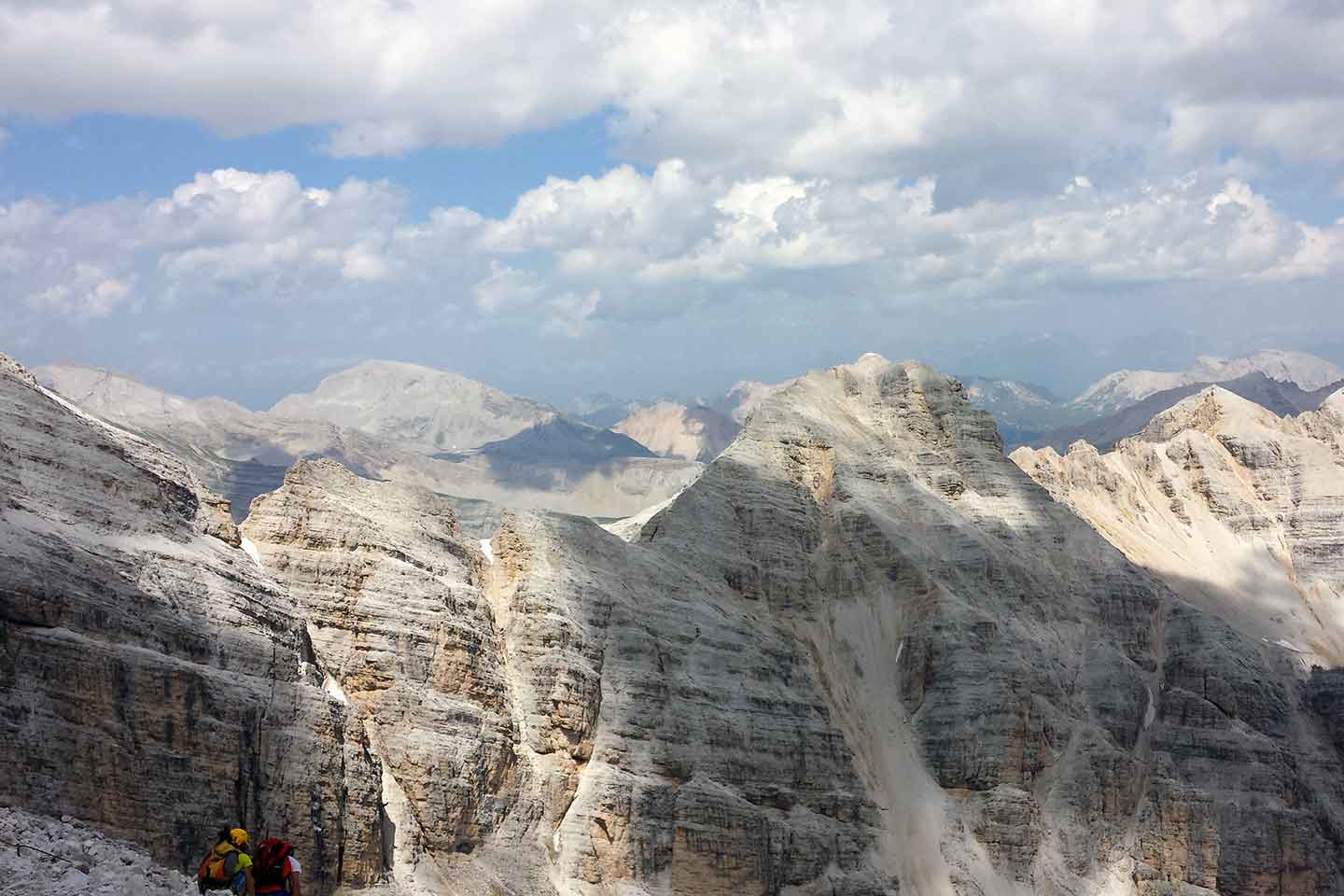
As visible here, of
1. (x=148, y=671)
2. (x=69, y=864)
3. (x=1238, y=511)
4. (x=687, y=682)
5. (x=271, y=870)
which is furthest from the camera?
(x=1238, y=511)

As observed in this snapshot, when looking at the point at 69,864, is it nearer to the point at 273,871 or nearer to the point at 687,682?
the point at 273,871

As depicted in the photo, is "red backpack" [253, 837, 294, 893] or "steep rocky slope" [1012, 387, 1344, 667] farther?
"steep rocky slope" [1012, 387, 1344, 667]

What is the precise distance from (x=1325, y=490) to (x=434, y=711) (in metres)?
124

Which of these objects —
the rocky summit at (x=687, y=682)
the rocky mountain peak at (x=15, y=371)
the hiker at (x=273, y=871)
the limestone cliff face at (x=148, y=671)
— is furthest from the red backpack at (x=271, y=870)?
the rocky mountain peak at (x=15, y=371)

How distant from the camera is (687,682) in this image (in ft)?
313

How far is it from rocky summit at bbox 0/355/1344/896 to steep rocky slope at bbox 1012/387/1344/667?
9.73 meters

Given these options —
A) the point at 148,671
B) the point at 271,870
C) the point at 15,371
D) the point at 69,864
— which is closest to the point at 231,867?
the point at 271,870

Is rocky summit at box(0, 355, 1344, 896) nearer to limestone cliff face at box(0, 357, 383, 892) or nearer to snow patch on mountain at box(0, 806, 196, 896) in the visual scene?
limestone cliff face at box(0, 357, 383, 892)

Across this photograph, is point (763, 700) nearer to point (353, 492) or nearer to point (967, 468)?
point (353, 492)

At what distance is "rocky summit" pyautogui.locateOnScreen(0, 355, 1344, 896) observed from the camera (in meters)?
66.6

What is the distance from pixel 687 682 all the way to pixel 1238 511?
95207 mm

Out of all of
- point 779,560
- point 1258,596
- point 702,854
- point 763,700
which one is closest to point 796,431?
point 779,560

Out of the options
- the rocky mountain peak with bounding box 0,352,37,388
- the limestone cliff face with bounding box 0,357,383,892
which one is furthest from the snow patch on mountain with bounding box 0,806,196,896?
the rocky mountain peak with bounding box 0,352,37,388

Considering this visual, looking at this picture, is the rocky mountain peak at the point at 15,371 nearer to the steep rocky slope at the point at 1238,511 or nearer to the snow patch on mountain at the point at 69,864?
the snow patch on mountain at the point at 69,864
